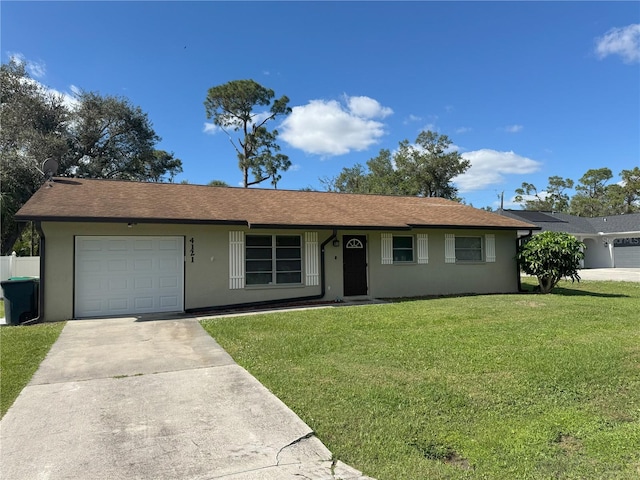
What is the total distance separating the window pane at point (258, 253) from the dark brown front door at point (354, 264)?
2.57 meters

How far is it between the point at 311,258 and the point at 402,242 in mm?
3461

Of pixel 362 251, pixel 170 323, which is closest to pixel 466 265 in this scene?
pixel 362 251

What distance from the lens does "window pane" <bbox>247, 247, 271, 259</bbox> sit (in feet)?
38.7

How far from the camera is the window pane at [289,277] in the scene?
12172 mm

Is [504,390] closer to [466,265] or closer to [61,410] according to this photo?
[61,410]

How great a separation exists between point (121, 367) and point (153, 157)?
26.0 metres

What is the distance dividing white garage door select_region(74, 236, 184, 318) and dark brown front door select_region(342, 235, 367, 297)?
5.14m

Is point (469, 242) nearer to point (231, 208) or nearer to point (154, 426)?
point (231, 208)

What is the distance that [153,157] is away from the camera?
94.7 feet

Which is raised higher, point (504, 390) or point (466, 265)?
point (466, 265)

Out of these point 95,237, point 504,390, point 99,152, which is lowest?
point 504,390

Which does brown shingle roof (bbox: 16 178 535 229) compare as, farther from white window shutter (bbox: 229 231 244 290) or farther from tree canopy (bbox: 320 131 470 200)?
tree canopy (bbox: 320 131 470 200)

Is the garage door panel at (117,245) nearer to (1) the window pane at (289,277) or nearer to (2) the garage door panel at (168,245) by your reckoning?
(2) the garage door panel at (168,245)

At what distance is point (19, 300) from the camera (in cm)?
937
